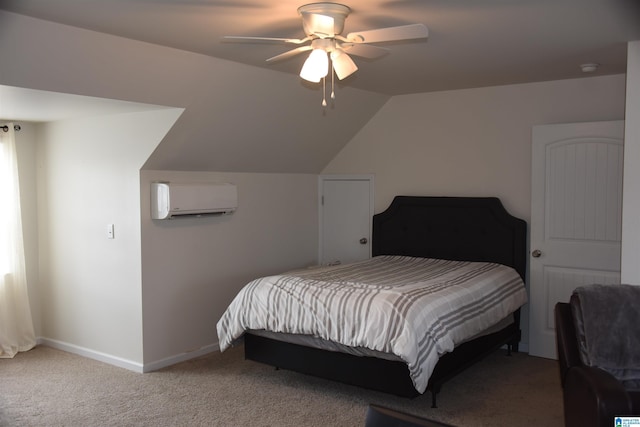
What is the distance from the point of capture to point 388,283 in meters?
4.20

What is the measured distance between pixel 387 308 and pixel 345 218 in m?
2.61

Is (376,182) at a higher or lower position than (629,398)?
higher

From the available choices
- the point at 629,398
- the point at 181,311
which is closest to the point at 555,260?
the point at 629,398

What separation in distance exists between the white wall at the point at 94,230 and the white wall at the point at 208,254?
13 cm

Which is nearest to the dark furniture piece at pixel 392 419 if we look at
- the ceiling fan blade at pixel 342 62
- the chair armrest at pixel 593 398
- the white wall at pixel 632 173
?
the chair armrest at pixel 593 398

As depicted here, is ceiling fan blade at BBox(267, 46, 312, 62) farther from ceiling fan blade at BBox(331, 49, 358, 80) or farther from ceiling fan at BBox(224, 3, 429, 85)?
ceiling fan blade at BBox(331, 49, 358, 80)

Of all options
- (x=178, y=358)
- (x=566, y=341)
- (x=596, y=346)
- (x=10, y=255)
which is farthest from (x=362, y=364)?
(x=10, y=255)

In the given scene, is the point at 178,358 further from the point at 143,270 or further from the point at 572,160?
the point at 572,160

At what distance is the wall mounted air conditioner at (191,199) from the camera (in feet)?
14.8

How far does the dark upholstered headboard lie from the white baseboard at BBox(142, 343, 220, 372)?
1.84 metres

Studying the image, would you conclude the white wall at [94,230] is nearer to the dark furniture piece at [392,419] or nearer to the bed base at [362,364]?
the bed base at [362,364]

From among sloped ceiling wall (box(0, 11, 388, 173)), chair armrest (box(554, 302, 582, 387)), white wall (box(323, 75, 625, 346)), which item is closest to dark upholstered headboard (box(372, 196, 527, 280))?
white wall (box(323, 75, 625, 346))

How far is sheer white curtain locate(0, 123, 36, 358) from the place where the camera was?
4.97 meters

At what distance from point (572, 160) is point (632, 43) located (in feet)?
4.40
